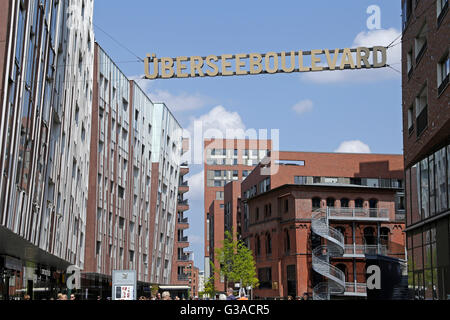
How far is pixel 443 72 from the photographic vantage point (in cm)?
2575

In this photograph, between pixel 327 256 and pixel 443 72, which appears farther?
pixel 327 256

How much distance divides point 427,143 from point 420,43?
5.35m

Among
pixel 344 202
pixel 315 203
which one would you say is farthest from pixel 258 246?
pixel 344 202

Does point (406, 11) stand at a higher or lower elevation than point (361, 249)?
higher

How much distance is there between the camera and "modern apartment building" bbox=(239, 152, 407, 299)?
62.4 metres

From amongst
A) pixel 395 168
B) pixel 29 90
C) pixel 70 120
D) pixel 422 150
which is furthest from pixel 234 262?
pixel 29 90

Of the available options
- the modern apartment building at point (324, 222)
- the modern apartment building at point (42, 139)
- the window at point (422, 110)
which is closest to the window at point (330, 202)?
the modern apartment building at point (324, 222)

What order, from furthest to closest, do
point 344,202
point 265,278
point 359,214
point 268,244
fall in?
point 268,244
point 265,278
point 344,202
point 359,214

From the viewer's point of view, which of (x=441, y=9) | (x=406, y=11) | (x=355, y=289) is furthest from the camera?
(x=355, y=289)

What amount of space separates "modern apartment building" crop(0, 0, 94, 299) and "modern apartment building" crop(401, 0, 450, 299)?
1508 centimetres

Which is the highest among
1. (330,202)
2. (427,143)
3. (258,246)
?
(330,202)

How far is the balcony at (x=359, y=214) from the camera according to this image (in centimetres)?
6506

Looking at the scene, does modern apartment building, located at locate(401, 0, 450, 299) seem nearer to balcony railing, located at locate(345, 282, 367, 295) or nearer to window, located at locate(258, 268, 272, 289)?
balcony railing, located at locate(345, 282, 367, 295)

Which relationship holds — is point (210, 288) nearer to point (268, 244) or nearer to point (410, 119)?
point (268, 244)
